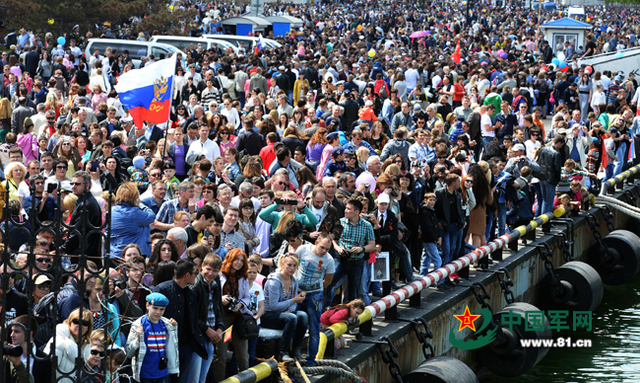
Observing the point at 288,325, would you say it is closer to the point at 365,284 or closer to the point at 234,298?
the point at 234,298

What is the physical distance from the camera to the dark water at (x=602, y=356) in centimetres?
1314

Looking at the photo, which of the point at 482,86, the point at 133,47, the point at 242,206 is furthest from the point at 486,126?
the point at 133,47

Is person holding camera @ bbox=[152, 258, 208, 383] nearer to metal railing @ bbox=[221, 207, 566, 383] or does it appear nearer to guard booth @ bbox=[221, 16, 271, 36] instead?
metal railing @ bbox=[221, 207, 566, 383]

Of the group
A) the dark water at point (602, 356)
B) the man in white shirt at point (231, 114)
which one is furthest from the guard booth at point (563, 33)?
the dark water at point (602, 356)

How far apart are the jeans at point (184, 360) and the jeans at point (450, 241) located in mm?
5373

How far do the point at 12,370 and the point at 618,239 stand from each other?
13.8 m

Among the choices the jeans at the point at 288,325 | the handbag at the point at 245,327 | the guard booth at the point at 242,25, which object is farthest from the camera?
the guard booth at the point at 242,25

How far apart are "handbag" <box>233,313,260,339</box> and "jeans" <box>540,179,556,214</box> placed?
9.15 m

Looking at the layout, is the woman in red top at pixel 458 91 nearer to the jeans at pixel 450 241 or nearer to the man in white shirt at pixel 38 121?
the man in white shirt at pixel 38 121

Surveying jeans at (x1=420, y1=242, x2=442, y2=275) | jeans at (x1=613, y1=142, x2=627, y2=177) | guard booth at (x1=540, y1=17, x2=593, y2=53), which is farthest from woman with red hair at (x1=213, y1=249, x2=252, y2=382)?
guard booth at (x1=540, y1=17, x2=593, y2=53)

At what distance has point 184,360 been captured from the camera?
309 inches

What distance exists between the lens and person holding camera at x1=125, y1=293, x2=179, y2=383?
7.27 metres

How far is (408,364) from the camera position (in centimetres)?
1086

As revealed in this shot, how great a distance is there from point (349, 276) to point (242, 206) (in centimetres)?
144
